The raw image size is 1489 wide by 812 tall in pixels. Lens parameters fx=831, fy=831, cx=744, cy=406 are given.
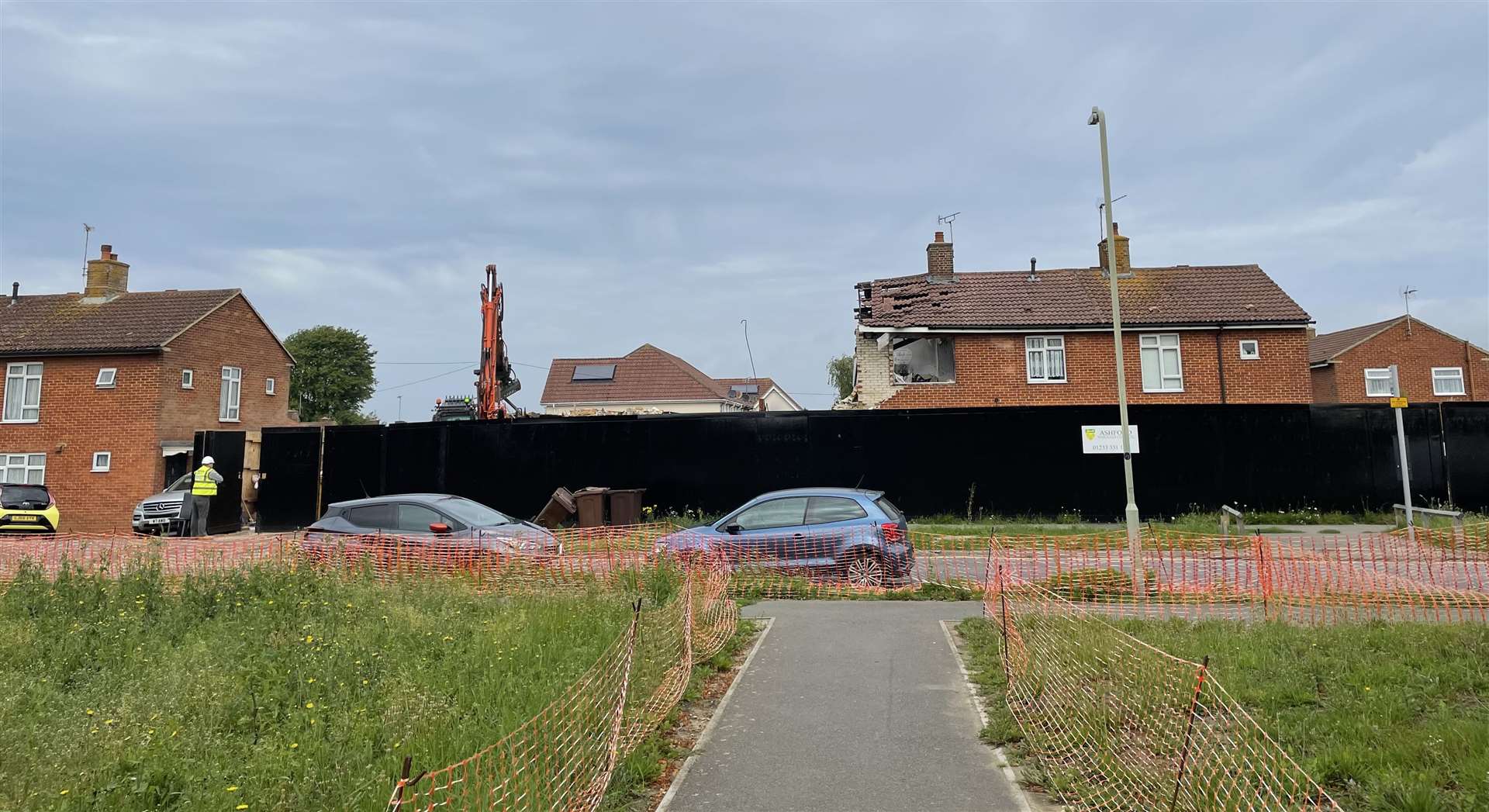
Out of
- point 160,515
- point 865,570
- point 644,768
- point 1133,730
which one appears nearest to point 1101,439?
point 865,570

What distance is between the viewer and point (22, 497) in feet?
63.3

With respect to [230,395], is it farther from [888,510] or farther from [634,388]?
[888,510]

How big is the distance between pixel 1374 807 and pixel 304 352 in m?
67.2

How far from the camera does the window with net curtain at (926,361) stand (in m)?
24.6

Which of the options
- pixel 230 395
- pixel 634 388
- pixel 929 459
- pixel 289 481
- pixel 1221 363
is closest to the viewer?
pixel 929 459

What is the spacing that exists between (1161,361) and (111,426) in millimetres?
31167

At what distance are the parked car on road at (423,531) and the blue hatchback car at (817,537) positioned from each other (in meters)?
1.98

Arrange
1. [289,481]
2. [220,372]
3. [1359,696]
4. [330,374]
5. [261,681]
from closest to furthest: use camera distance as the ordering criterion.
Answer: [1359,696]
[261,681]
[289,481]
[220,372]
[330,374]

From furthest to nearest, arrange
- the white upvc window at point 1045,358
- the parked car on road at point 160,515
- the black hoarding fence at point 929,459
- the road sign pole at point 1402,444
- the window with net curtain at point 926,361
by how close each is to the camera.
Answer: the window with net curtain at point 926,361, the white upvc window at point 1045,358, the parked car on road at point 160,515, the black hoarding fence at point 929,459, the road sign pole at point 1402,444

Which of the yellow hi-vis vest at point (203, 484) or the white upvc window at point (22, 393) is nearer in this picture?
the yellow hi-vis vest at point (203, 484)

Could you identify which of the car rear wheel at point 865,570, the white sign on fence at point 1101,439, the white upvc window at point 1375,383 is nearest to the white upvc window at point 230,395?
the car rear wheel at point 865,570

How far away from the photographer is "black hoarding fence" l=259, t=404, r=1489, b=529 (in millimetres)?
18125

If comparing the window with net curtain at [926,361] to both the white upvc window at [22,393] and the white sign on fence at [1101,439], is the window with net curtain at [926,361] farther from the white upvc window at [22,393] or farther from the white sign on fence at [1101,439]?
the white upvc window at [22,393]

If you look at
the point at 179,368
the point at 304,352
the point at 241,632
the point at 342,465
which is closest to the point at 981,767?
the point at 241,632
